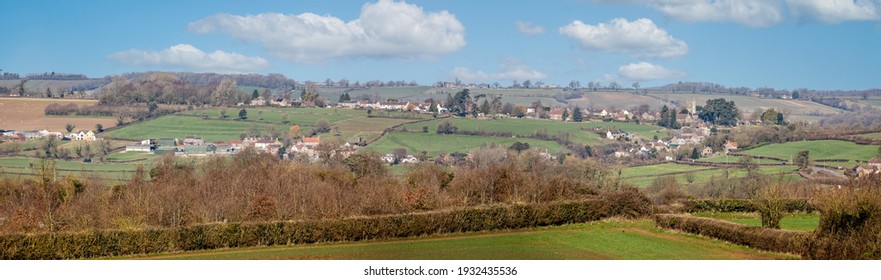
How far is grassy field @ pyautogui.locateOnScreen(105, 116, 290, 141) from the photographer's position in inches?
2687

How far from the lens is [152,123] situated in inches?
→ 2889

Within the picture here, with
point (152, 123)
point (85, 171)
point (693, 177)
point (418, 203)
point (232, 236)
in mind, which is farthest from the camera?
point (152, 123)

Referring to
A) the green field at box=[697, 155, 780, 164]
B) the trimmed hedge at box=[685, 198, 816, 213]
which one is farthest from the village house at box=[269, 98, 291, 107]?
the trimmed hedge at box=[685, 198, 816, 213]

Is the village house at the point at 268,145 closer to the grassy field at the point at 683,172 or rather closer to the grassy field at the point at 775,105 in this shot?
the grassy field at the point at 683,172

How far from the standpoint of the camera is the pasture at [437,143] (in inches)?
2618

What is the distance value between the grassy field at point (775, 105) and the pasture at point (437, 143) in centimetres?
3602

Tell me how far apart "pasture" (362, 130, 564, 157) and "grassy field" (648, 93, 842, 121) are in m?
36.0

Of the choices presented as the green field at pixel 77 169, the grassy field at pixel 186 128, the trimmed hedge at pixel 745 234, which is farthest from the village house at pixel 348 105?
the trimmed hedge at pixel 745 234

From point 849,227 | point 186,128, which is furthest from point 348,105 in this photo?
point 849,227

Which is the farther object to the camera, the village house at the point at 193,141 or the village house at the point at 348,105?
the village house at the point at 348,105

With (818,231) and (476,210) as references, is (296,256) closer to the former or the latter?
(476,210)

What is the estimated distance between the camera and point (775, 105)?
374ft

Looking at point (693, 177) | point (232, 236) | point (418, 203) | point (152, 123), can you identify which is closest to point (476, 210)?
point (418, 203)

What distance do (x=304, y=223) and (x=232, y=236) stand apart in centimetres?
215
